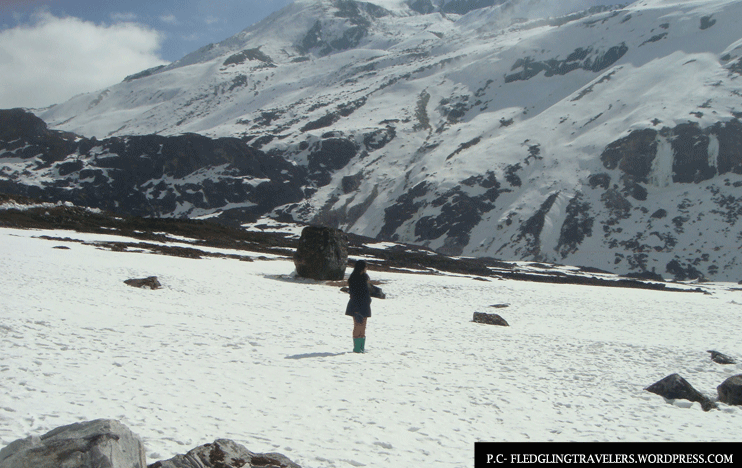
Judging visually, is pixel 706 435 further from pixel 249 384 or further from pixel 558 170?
pixel 558 170

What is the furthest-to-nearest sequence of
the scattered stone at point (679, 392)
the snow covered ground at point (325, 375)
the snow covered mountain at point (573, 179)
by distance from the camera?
the snow covered mountain at point (573, 179), the scattered stone at point (679, 392), the snow covered ground at point (325, 375)

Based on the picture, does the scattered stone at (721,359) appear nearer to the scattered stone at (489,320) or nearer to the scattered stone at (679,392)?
the scattered stone at (679,392)

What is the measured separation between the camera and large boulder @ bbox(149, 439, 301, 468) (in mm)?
5414

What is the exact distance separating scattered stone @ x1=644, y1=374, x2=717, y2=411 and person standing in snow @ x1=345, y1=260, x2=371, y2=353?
23.4ft

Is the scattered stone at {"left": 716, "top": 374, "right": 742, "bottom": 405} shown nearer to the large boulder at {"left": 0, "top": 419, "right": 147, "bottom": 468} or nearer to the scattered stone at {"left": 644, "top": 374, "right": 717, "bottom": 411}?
the scattered stone at {"left": 644, "top": 374, "right": 717, "bottom": 411}


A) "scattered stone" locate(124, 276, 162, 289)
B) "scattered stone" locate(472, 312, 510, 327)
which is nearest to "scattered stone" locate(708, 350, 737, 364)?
"scattered stone" locate(472, 312, 510, 327)

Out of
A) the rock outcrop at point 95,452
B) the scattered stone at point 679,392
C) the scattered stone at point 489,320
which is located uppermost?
the rock outcrop at point 95,452

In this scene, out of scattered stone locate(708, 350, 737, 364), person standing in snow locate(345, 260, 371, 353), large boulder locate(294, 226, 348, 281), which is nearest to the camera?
person standing in snow locate(345, 260, 371, 353)

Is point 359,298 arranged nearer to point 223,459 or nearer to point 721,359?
point 223,459

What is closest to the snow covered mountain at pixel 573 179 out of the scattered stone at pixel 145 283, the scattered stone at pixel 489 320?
the scattered stone at pixel 489 320

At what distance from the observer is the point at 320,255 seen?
118ft

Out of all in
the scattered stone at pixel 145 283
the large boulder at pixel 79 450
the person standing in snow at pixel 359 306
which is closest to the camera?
the large boulder at pixel 79 450

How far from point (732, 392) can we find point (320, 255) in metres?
27.7

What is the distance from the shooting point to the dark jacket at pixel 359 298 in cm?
1359
